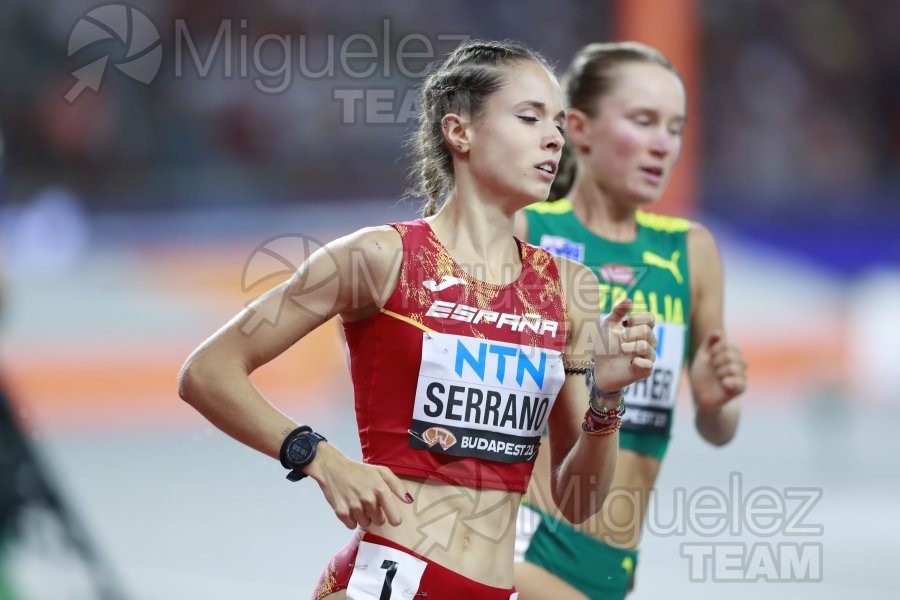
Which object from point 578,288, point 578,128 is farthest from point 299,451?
point 578,128

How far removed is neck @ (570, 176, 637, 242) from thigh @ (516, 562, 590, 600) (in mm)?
1099

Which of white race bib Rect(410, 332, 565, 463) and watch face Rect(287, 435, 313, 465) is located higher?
white race bib Rect(410, 332, 565, 463)

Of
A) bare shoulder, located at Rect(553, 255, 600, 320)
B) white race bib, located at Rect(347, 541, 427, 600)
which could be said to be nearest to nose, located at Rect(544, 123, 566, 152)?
bare shoulder, located at Rect(553, 255, 600, 320)

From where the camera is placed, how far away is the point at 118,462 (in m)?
9.70

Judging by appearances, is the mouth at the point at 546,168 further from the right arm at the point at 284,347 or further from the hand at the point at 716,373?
the hand at the point at 716,373

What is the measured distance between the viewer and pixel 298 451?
2525 mm

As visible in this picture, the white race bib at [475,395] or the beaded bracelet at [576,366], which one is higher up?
the beaded bracelet at [576,366]

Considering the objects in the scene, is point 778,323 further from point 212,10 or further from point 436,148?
point 436,148

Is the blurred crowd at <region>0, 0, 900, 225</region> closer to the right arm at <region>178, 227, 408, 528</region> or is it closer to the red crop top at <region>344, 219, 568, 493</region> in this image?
the red crop top at <region>344, 219, 568, 493</region>

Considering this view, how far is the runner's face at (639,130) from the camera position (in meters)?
3.94

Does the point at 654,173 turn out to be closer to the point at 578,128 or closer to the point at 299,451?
the point at 578,128

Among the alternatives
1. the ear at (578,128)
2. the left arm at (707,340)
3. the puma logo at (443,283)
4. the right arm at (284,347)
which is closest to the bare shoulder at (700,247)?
the left arm at (707,340)

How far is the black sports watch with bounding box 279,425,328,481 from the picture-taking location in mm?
2520

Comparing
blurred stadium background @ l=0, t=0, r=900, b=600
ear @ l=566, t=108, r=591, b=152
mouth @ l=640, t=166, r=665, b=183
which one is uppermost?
blurred stadium background @ l=0, t=0, r=900, b=600
